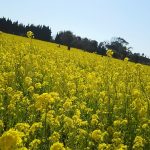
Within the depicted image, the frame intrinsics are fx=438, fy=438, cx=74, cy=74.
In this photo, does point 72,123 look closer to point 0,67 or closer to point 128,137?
point 128,137

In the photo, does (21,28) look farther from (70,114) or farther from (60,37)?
(70,114)

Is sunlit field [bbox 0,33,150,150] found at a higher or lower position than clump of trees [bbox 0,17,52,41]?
lower

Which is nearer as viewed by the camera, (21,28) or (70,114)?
(70,114)

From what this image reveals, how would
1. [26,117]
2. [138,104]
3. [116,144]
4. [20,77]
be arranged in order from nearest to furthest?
[116,144] < [26,117] < [138,104] < [20,77]

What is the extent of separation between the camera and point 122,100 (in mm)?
9188

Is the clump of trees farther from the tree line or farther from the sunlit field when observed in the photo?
the sunlit field

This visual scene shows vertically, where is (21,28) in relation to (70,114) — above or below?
above

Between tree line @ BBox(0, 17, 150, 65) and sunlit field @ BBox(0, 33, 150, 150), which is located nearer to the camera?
sunlit field @ BBox(0, 33, 150, 150)

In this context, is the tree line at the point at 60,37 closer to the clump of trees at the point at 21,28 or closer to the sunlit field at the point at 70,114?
the clump of trees at the point at 21,28

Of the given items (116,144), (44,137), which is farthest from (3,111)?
(116,144)

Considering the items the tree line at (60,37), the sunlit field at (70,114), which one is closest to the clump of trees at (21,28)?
the tree line at (60,37)

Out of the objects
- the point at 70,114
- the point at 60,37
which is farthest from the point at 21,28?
the point at 70,114

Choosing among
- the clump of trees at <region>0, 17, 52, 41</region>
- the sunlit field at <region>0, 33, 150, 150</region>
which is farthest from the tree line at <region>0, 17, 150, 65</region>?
the sunlit field at <region>0, 33, 150, 150</region>

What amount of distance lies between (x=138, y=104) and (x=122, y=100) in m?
0.99
